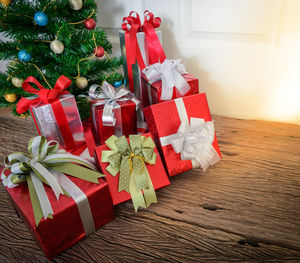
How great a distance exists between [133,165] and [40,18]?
0.50m

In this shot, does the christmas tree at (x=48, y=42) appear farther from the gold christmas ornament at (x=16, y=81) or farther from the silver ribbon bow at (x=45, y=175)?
the silver ribbon bow at (x=45, y=175)

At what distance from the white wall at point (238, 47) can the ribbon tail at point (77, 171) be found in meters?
0.68

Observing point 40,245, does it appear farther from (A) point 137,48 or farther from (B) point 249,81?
(B) point 249,81

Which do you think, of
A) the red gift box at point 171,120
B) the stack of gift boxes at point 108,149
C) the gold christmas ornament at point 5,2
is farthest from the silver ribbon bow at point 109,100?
the gold christmas ornament at point 5,2

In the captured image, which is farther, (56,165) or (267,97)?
(267,97)

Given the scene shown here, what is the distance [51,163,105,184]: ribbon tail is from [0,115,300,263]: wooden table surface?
0.44 ft

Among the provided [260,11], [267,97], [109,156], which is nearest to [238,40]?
[260,11]

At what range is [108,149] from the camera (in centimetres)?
68

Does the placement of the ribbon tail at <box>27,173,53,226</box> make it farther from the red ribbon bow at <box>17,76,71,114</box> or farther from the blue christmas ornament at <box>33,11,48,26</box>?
the blue christmas ornament at <box>33,11,48,26</box>

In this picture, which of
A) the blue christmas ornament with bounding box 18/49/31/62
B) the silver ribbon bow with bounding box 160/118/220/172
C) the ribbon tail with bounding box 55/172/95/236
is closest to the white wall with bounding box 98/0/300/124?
the silver ribbon bow with bounding box 160/118/220/172

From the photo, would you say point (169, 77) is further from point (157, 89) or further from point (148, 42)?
point (148, 42)

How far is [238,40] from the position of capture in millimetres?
965

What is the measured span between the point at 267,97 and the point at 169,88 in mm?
479

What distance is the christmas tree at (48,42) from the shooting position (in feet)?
2.47
